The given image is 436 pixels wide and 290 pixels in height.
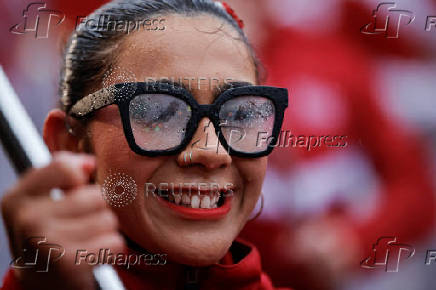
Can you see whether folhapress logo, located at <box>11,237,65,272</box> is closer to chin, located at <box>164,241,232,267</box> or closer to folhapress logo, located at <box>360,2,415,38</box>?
chin, located at <box>164,241,232,267</box>

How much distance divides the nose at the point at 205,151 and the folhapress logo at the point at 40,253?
23 centimetres

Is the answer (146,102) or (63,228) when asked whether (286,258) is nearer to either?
(146,102)

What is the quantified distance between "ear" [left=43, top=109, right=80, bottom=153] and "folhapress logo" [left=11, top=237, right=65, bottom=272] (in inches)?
10.5

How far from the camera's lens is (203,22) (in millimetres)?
830

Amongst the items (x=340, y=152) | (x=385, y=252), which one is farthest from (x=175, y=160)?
(x=385, y=252)

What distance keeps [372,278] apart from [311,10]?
102 centimetres

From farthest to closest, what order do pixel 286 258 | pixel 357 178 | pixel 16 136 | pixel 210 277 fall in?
pixel 357 178 < pixel 286 258 < pixel 210 277 < pixel 16 136

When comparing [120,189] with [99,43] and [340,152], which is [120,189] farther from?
[340,152]

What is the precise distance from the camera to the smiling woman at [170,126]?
0.74 m

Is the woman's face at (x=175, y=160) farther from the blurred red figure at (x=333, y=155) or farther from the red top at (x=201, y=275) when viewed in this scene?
the blurred red figure at (x=333, y=155)

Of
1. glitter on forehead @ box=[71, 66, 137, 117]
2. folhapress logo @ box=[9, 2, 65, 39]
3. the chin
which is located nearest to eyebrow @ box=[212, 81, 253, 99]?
glitter on forehead @ box=[71, 66, 137, 117]

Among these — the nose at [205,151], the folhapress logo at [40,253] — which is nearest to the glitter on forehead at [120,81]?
the nose at [205,151]

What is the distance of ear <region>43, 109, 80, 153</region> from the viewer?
850 millimetres

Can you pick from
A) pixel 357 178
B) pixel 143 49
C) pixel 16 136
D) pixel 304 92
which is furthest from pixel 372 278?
pixel 16 136
